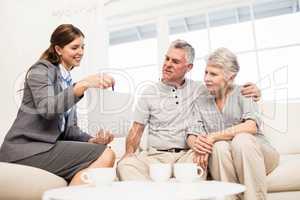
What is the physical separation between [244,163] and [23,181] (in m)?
0.89

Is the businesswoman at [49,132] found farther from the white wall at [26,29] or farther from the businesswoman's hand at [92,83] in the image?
the white wall at [26,29]

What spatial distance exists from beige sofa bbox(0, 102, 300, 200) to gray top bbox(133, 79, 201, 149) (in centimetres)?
40

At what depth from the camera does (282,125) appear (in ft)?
7.43

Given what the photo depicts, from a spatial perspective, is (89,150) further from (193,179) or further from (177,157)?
(193,179)

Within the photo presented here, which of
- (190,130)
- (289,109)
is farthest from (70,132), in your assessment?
(289,109)

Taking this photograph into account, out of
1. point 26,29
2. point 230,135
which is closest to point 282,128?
point 230,135

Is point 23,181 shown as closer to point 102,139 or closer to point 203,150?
point 102,139

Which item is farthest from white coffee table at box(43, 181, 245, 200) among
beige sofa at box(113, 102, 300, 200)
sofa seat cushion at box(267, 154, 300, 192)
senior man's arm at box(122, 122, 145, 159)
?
beige sofa at box(113, 102, 300, 200)

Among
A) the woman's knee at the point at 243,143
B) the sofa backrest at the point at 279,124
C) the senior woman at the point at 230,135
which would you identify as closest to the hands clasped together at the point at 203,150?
the senior woman at the point at 230,135

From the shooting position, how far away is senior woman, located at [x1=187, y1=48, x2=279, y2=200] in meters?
1.40

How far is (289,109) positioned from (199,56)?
3.65 ft

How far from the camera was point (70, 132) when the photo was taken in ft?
5.76

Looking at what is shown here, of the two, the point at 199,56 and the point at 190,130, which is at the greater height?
the point at 199,56

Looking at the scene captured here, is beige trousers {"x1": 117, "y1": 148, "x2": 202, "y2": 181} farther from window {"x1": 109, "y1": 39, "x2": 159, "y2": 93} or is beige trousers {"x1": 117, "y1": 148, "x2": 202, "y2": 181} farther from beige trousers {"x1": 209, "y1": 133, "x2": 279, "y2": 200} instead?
window {"x1": 109, "y1": 39, "x2": 159, "y2": 93}
